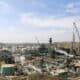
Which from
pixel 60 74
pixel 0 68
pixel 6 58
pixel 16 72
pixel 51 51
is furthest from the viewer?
pixel 51 51

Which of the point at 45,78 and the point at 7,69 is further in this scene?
the point at 7,69

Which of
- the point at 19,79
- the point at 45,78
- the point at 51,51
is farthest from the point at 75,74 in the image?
the point at 51,51

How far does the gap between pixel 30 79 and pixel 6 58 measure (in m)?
15.6

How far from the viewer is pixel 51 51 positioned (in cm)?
4584

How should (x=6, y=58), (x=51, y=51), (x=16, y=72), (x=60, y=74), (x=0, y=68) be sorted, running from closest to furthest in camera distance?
(x=60, y=74) < (x=16, y=72) < (x=0, y=68) < (x=6, y=58) < (x=51, y=51)

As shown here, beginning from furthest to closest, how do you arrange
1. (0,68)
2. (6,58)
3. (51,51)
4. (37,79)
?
(51,51), (6,58), (0,68), (37,79)

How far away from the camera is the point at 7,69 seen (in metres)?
25.9

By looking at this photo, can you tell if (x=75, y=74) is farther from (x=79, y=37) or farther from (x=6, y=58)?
(x=79, y=37)

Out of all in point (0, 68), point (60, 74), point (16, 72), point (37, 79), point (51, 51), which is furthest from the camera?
point (51, 51)

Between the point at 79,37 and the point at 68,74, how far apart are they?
22978mm

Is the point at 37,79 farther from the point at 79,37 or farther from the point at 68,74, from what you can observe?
the point at 79,37

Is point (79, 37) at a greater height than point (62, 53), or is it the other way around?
point (79, 37)

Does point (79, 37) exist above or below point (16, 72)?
above

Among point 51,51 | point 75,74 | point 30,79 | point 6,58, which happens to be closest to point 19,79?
point 30,79
